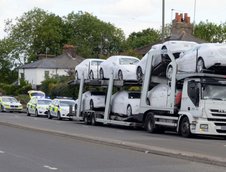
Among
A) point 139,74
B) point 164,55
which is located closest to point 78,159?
point 164,55

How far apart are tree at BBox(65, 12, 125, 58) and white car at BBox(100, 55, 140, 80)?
67.6 m

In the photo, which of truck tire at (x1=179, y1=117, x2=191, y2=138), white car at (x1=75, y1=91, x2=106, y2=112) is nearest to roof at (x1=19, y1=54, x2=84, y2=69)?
white car at (x1=75, y1=91, x2=106, y2=112)

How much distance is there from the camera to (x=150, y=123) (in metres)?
24.9

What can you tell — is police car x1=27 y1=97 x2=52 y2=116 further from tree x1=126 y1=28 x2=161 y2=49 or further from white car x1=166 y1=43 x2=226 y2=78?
tree x1=126 y1=28 x2=161 y2=49

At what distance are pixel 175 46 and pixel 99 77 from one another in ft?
23.3

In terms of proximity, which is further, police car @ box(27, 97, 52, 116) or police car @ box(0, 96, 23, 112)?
police car @ box(0, 96, 23, 112)

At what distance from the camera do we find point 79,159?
13.8 metres

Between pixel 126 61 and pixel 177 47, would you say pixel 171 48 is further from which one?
pixel 126 61

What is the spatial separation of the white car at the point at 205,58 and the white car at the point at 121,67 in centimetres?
479

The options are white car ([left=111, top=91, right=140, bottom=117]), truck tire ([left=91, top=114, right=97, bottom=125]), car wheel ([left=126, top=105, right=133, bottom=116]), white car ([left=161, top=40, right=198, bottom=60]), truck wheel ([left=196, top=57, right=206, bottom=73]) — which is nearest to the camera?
truck wheel ([left=196, top=57, right=206, bottom=73])

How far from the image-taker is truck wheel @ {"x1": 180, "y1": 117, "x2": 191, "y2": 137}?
72.2 feet

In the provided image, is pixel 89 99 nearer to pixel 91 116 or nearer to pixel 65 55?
pixel 91 116

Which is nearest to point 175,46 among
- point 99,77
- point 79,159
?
point 99,77

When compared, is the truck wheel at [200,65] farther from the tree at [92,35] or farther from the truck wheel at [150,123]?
the tree at [92,35]
